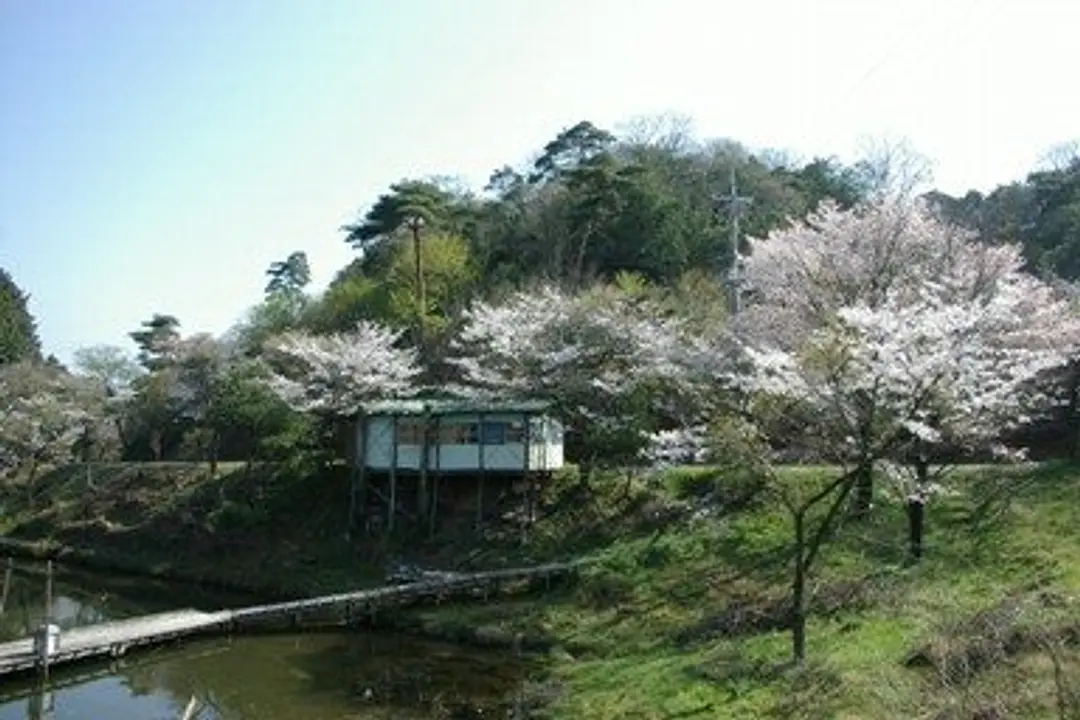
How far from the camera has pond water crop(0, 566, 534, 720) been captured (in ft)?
65.9

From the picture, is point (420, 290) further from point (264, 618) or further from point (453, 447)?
point (264, 618)

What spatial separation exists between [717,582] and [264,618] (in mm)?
11766

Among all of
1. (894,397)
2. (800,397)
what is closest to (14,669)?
(800,397)

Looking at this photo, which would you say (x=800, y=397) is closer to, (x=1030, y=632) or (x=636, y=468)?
(x=1030, y=632)

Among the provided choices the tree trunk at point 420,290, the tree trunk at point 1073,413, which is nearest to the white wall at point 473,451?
the tree trunk at point 420,290

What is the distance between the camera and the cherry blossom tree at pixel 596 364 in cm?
3291

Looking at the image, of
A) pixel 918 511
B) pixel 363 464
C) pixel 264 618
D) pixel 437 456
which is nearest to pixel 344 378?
pixel 363 464

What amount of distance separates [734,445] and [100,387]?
53886mm

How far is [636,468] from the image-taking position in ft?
111

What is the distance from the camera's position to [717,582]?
2522cm

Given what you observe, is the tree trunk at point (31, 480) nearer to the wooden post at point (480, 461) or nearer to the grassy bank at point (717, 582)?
the grassy bank at point (717, 582)

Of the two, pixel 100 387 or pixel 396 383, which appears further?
pixel 100 387

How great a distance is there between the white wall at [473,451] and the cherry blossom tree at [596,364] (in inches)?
36.8

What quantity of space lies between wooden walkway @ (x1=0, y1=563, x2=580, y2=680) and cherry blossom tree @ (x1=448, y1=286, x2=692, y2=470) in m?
5.64
